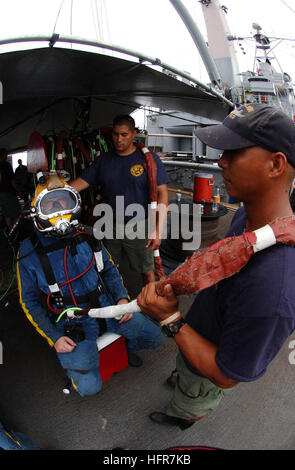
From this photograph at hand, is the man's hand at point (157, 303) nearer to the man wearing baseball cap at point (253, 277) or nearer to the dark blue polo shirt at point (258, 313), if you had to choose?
the man wearing baseball cap at point (253, 277)

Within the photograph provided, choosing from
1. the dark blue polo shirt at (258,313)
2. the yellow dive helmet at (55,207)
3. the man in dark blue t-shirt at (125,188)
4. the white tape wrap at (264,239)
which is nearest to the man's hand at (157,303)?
the dark blue polo shirt at (258,313)

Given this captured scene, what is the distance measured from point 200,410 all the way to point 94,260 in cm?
149

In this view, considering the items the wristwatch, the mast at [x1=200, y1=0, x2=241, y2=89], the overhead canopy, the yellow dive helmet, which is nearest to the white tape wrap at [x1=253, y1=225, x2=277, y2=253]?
the wristwatch

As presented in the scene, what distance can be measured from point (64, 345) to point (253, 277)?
5.90ft

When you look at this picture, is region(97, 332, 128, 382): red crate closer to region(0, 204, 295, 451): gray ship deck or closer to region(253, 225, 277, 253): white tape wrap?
region(0, 204, 295, 451): gray ship deck

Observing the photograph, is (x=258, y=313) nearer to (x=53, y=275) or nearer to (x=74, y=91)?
(x=53, y=275)

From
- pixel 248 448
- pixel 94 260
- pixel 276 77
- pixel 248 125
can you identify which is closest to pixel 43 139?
pixel 94 260

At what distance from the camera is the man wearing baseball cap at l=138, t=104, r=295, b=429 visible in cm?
106

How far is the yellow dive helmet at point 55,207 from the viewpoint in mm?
2336

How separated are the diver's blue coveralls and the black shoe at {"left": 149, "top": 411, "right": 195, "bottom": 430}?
55cm

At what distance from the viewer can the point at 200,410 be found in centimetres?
195

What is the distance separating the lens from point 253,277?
1109 mm

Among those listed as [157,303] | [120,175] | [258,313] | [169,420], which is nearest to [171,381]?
[169,420]
